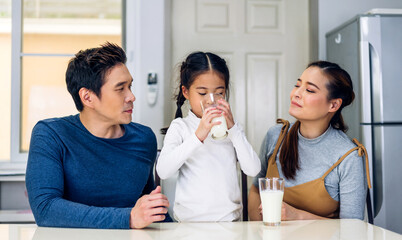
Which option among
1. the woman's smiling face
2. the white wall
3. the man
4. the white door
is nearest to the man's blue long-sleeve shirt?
the man

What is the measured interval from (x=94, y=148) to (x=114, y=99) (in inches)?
7.2

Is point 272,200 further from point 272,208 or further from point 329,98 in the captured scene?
point 329,98

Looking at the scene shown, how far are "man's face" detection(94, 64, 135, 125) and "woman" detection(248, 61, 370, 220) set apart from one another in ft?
2.12

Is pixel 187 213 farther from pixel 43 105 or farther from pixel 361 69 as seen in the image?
pixel 43 105

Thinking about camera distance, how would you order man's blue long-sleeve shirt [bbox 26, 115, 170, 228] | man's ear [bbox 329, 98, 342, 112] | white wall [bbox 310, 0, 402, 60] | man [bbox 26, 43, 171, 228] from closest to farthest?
man's blue long-sleeve shirt [bbox 26, 115, 170, 228] → man [bbox 26, 43, 171, 228] → man's ear [bbox 329, 98, 342, 112] → white wall [bbox 310, 0, 402, 60]

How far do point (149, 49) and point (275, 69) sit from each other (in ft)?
3.18

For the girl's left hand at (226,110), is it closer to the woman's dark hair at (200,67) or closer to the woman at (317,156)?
the woman's dark hair at (200,67)

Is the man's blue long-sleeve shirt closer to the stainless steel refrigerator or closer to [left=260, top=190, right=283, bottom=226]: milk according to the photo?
[left=260, top=190, right=283, bottom=226]: milk

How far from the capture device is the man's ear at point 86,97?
5.09 feet

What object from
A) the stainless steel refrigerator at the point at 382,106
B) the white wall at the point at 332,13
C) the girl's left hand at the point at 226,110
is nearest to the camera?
the girl's left hand at the point at 226,110

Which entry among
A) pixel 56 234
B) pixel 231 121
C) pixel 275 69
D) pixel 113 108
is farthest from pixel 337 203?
pixel 275 69

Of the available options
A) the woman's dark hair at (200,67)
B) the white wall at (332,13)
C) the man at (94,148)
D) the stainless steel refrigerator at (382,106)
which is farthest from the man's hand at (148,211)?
the white wall at (332,13)

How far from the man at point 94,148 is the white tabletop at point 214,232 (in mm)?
153

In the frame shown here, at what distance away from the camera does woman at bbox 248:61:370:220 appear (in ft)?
5.51
